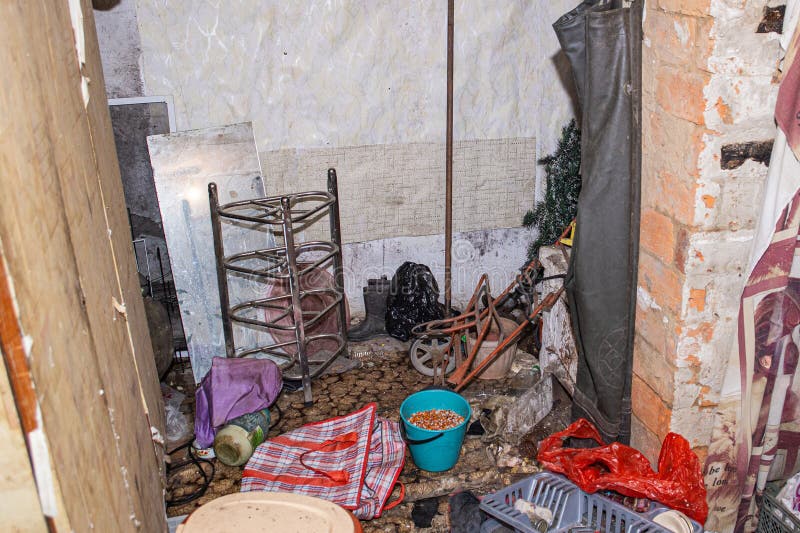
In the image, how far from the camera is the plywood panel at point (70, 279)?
1.39m

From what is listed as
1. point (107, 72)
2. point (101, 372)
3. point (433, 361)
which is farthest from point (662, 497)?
point (107, 72)

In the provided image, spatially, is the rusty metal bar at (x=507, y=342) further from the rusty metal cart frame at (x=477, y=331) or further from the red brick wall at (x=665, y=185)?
the red brick wall at (x=665, y=185)

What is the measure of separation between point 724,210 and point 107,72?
3974 millimetres

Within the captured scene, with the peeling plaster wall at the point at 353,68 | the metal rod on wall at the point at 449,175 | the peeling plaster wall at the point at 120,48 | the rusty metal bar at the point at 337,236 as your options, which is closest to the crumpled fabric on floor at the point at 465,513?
the rusty metal bar at the point at 337,236

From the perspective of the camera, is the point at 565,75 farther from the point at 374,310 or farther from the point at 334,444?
the point at 334,444

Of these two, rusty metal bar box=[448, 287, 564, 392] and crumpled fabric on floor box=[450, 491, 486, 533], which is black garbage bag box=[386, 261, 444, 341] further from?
crumpled fabric on floor box=[450, 491, 486, 533]

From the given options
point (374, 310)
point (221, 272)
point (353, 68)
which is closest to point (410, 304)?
point (374, 310)

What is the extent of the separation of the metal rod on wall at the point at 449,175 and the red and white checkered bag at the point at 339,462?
1466 millimetres

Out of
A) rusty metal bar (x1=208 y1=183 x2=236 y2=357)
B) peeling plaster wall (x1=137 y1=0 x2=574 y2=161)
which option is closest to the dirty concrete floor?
rusty metal bar (x1=208 y1=183 x2=236 y2=357)

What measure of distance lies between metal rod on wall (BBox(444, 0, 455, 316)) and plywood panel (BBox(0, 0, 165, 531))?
2.64 m

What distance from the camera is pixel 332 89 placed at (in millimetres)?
4988

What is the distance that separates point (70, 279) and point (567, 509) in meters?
2.37

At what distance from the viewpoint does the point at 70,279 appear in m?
1.82

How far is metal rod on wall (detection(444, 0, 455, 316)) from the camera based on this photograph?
490 cm
